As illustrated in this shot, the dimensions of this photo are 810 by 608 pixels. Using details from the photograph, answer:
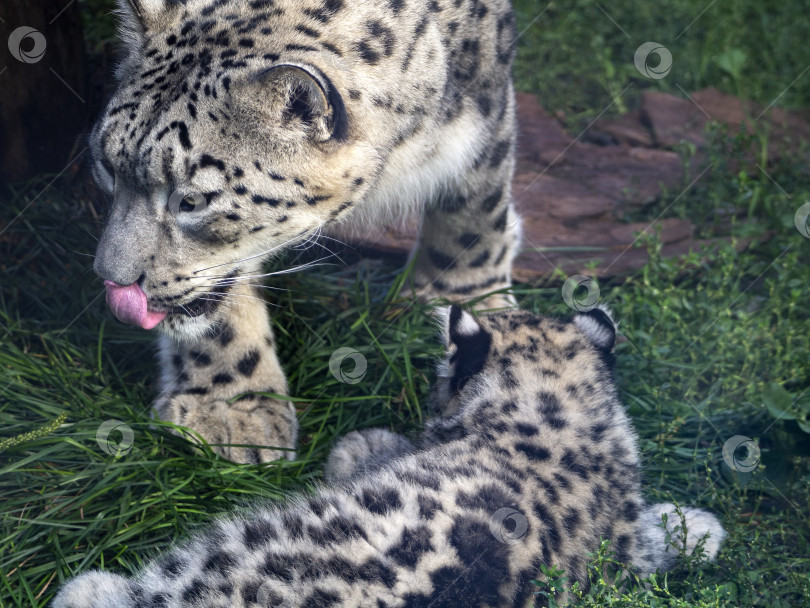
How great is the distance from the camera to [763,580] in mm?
3264

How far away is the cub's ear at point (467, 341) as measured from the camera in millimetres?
3311

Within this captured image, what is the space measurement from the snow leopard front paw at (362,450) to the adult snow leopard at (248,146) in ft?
1.22

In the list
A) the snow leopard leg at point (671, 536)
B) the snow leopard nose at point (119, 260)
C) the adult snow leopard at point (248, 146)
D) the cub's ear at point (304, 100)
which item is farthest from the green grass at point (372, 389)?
the cub's ear at point (304, 100)

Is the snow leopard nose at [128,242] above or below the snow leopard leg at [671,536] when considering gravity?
above

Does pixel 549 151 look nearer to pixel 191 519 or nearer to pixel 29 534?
pixel 191 519

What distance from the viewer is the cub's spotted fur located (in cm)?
247

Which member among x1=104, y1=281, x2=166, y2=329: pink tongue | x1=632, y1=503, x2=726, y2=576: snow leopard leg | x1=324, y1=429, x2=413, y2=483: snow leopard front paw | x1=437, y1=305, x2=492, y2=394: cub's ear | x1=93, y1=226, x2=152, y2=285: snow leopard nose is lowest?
x1=632, y1=503, x2=726, y2=576: snow leopard leg

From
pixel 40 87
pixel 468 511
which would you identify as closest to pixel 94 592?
pixel 468 511

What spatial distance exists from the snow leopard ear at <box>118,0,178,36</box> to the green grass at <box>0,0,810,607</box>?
4.85 ft

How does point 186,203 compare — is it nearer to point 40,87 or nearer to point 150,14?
point 150,14

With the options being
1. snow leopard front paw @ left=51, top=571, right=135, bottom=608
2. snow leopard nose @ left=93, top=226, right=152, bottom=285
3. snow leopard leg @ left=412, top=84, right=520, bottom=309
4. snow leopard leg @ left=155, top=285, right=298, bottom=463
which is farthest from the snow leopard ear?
snow leopard front paw @ left=51, top=571, right=135, bottom=608

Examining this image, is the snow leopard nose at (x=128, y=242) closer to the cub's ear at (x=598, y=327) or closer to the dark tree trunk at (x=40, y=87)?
the dark tree trunk at (x=40, y=87)

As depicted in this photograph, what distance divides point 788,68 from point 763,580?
16.3 feet

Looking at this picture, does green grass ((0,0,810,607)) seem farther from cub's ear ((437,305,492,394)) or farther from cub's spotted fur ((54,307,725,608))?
cub's ear ((437,305,492,394))
